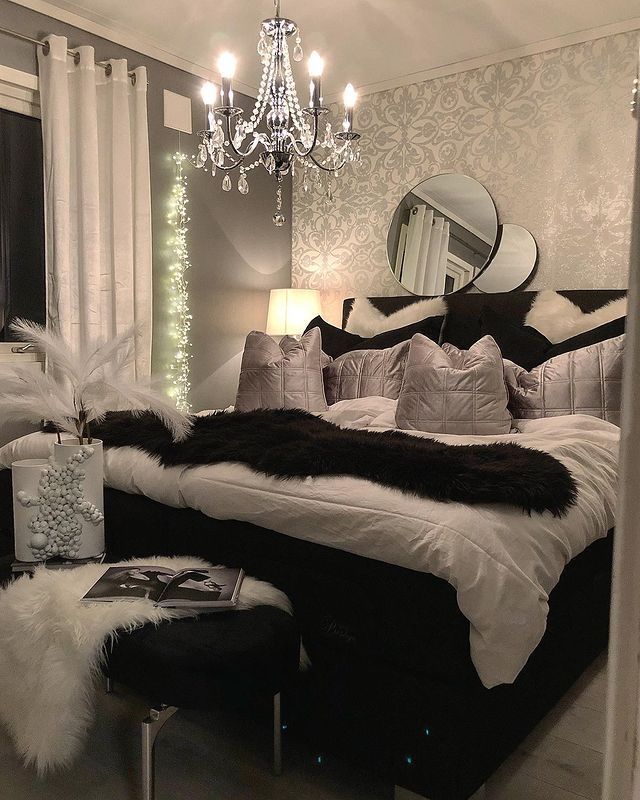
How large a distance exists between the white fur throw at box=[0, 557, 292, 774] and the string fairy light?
2.46m

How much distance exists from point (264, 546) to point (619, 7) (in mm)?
3071

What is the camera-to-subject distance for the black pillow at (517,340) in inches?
122

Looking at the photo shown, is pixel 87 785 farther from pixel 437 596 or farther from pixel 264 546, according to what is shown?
pixel 437 596

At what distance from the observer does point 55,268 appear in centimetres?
323

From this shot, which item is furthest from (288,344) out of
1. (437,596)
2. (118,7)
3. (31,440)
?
(437,596)

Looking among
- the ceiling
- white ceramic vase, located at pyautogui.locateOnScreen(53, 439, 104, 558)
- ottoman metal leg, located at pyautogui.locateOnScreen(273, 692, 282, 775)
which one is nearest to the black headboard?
the ceiling

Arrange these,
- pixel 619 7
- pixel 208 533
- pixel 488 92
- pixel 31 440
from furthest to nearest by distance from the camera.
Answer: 1. pixel 488 92
2. pixel 619 7
3. pixel 31 440
4. pixel 208 533

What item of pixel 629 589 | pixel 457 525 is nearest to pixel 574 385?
pixel 457 525

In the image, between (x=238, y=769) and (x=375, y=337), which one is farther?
(x=375, y=337)

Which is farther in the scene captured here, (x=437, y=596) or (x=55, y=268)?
(x=55, y=268)

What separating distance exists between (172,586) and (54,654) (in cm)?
28

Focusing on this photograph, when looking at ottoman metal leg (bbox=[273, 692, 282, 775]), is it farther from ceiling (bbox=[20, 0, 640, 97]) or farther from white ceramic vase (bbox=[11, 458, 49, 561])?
ceiling (bbox=[20, 0, 640, 97])

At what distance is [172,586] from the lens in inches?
61.3

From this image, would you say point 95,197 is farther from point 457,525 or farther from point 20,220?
point 457,525
